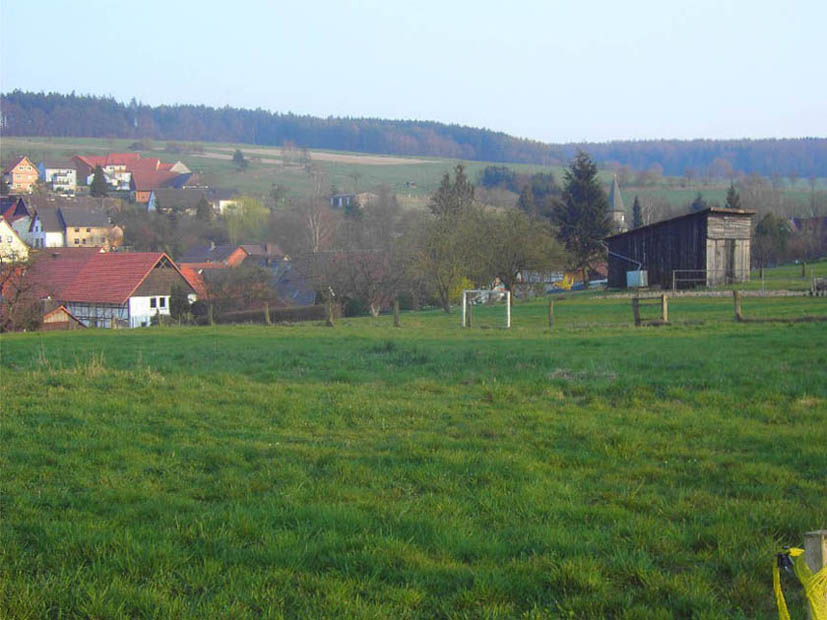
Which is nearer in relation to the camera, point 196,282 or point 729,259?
point 729,259

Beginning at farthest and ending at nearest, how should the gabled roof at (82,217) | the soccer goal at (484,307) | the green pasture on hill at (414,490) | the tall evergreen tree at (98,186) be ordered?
1. the tall evergreen tree at (98,186)
2. the gabled roof at (82,217)
3. the soccer goal at (484,307)
4. the green pasture on hill at (414,490)

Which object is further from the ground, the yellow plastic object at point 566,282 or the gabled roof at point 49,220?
the gabled roof at point 49,220

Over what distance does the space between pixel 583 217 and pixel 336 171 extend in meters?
90.1

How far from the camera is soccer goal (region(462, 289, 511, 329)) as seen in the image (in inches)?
1111

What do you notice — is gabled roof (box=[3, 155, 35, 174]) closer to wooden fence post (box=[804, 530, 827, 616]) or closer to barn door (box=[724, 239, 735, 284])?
barn door (box=[724, 239, 735, 284])

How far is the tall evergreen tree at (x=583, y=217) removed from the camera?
66.7 meters

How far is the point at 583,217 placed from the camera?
6688 centimetres

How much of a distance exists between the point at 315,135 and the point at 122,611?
19329 cm

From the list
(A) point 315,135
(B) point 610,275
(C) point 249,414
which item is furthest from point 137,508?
(A) point 315,135

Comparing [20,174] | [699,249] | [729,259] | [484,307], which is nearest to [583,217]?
[729,259]

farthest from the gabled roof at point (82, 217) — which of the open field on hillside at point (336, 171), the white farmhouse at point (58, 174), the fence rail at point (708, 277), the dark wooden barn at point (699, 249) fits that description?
the fence rail at point (708, 277)

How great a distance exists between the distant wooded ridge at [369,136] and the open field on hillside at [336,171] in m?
6.36

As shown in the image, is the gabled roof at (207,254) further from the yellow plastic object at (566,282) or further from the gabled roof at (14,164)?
the gabled roof at (14,164)

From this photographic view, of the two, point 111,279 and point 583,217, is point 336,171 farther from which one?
point 111,279
